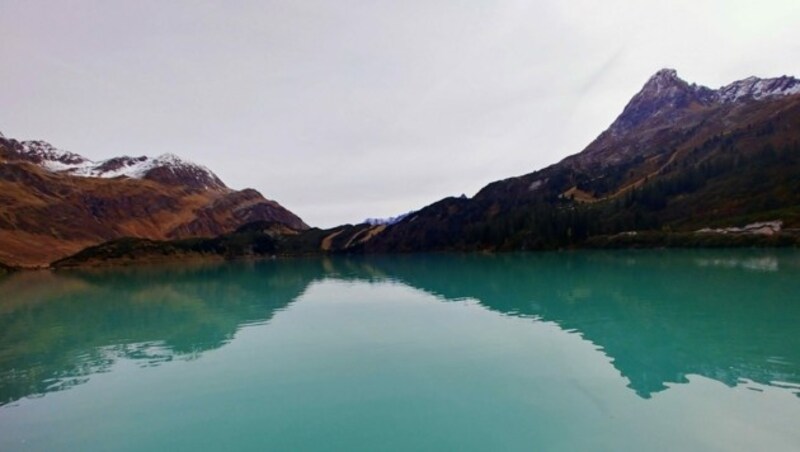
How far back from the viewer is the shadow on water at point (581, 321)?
29.1m

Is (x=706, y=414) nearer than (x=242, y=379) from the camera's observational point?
Yes

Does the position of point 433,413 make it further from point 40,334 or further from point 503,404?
point 40,334

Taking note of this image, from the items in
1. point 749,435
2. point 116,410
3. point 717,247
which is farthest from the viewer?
point 717,247

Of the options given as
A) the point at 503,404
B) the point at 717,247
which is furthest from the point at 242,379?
the point at 717,247

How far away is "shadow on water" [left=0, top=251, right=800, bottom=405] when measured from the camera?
29.1 metres

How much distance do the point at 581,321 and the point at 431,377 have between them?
69.8ft

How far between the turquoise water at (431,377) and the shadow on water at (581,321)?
28cm

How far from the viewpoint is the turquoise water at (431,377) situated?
20016 millimetres

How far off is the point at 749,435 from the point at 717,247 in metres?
149

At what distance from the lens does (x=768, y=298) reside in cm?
4825

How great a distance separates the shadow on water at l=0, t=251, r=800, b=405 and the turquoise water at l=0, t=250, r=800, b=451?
284mm

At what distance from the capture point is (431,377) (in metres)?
28.3

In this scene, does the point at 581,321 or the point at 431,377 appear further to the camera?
the point at 581,321

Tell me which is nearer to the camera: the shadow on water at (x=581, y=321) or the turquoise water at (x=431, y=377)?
the turquoise water at (x=431, y=377)
